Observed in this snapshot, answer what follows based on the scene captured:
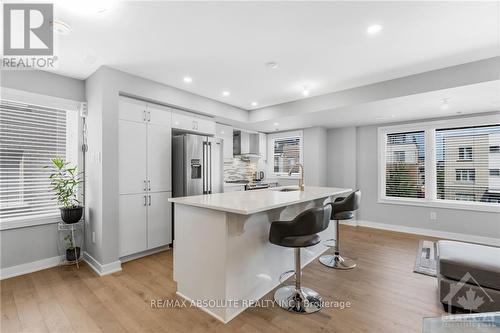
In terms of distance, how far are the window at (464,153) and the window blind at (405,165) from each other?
565 millimetres

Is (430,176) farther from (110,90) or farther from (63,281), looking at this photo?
(63,281)

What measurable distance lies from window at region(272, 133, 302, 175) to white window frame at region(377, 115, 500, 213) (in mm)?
1876

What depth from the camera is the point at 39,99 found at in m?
3.05

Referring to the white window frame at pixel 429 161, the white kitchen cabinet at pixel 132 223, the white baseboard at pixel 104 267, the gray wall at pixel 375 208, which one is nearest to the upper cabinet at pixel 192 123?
the white kitchen cabinet at pixel 132 223

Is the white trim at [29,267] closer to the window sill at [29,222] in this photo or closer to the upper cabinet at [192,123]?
the window sill at [29,222]

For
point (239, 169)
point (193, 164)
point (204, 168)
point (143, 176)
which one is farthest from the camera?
point (239, 169)

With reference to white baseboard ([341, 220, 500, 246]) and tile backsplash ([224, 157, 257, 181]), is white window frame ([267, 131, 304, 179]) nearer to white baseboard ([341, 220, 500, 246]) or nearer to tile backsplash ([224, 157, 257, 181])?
tile backsplash ([224, 157, 257, 181])

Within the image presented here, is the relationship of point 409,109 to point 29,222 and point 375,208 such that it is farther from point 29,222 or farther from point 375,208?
point 29,222

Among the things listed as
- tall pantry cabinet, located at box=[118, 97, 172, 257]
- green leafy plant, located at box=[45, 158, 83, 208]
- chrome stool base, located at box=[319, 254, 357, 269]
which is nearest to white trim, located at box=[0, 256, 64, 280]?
green leafy plant, located at box=[45, 158, 83, 208]

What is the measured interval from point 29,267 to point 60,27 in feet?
9.53

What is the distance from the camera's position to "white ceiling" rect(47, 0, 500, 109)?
6.37 feet

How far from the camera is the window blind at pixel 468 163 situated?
414 cm

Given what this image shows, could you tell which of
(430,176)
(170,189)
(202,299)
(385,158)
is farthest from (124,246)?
(430,176)

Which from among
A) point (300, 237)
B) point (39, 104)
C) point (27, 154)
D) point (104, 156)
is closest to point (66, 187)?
point (27, 154)
